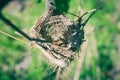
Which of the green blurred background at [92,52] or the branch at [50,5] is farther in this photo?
the green blurred background at [92,52]

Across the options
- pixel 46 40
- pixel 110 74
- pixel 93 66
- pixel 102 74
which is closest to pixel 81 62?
pixel 93 66

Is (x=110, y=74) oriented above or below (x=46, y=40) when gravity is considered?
above

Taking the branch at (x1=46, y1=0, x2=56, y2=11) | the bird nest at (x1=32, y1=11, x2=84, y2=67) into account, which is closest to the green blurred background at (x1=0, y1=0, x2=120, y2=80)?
the bird nest at (x1=32, y1=11, x2=84, y2=67)

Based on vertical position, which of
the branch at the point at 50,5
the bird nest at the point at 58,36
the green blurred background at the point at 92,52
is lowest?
the bird nest at the point at 58,36

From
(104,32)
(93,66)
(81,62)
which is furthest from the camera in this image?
(104,32)

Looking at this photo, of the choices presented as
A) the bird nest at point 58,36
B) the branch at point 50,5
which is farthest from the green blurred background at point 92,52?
the branch at point 50,5

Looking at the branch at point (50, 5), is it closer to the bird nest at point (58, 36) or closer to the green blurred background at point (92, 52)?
the bird nest at point (58, 36)

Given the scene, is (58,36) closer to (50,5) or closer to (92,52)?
(50,5)

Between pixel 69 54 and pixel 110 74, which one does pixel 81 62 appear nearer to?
pixel 110 74

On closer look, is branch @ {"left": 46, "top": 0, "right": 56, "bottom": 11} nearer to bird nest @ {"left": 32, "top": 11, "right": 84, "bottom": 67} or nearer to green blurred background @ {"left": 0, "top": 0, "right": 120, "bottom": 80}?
bird nest @ {"left": 32, "top": 11, "right": 84, "bottom": 67}
